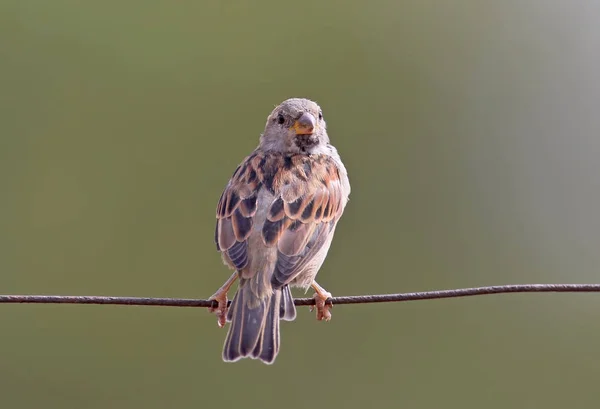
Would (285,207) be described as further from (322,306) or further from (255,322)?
(255,322)

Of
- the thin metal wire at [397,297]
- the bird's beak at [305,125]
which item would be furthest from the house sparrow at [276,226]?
→ the thin metal wire at [397,297]

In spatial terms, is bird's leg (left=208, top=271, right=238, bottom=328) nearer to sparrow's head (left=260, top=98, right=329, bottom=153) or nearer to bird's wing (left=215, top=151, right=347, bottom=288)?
bird's wing (left=215, top=151, right=347, bottom=288)

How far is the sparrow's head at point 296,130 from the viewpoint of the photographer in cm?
863

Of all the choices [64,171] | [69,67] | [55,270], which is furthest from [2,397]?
[69,67]

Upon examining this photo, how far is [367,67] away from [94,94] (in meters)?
4.31

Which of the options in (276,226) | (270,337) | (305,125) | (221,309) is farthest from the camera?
(305,125)

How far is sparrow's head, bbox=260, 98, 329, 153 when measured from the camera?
8.63 m

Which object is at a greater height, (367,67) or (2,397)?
(367,67)

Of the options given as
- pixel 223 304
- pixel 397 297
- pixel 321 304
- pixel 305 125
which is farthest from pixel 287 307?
pixel 305 125

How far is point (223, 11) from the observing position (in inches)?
750

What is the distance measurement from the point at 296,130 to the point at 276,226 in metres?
1.35

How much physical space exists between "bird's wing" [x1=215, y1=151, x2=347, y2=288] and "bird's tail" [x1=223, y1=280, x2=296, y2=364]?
0.13m

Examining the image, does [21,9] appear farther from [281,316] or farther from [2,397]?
[281,316]

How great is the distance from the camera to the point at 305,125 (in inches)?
339
